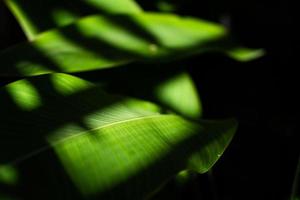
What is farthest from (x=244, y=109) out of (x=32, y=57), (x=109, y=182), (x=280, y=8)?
(x=109, y=182)

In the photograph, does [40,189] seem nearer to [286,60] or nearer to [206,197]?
[206,197]

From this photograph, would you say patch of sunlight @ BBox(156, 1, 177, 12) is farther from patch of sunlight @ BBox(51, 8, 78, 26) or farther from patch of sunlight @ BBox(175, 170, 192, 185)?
patch of sunlight @ BBox(175, 170, 192, 185)

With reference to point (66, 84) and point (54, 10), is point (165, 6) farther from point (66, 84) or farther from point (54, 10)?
point (66, 84)

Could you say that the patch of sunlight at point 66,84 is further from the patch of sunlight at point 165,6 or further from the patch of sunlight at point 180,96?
the patch of sunlight at point 165,6

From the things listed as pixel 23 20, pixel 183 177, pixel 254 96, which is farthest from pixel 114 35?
pixel 254 96

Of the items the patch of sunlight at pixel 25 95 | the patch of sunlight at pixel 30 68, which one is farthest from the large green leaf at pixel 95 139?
the patch of sunlight at pixel 30 68

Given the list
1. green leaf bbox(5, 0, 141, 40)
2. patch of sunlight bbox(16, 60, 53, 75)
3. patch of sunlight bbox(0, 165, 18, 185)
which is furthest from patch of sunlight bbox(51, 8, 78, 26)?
patch of sunlight bbox(0, 165, 18, 185)
